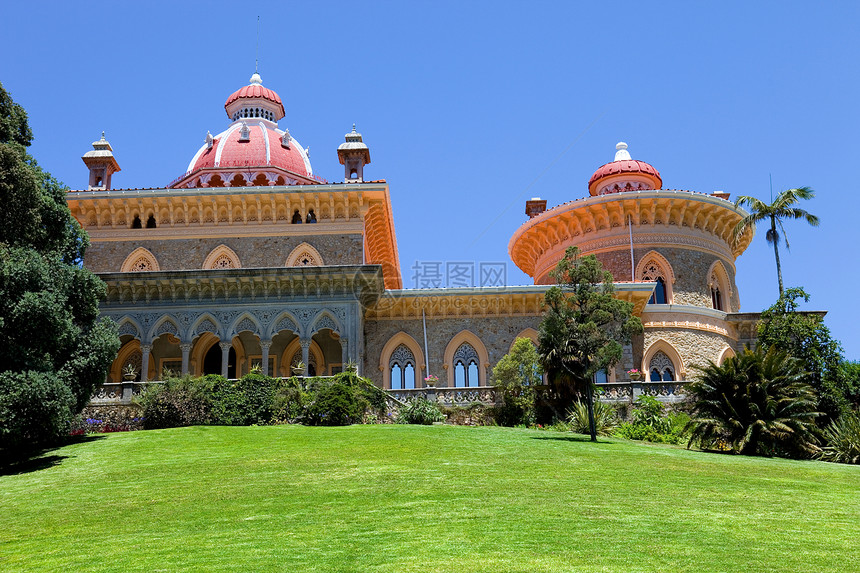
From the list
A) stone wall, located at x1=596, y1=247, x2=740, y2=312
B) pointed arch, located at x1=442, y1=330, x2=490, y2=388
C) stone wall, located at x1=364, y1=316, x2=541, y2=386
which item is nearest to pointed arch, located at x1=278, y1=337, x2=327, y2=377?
stone wall, located at x1=364, y1=316, x2=541, y2=386

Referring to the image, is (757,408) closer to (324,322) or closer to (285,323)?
(324,322)

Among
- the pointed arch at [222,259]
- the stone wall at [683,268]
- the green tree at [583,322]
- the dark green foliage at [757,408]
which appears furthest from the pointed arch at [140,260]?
the dark green foliage at [757,408]

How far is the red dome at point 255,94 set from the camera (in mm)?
46719

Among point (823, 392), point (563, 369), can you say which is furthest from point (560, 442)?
point (823, 392)

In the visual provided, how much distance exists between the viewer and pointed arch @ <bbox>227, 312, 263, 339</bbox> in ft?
95.0

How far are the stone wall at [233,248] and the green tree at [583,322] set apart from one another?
11108 mm

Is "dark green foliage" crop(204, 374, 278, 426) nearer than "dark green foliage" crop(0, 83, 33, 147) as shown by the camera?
No

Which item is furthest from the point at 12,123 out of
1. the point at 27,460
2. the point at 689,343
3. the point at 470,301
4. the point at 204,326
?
the point at 689,343

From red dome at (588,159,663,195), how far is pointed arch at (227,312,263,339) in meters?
17.6

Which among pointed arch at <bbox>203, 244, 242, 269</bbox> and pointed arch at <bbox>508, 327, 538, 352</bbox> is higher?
pointed arch at <bbox>203, 244, 242, 269</bbox>

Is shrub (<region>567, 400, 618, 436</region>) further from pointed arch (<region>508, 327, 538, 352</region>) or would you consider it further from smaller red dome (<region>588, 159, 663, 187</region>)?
smaller red dome (<region>588, 159, 663, 187</region>)

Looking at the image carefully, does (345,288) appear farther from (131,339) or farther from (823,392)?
(823,392)

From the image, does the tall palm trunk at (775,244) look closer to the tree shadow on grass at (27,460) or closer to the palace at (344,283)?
the palace at (344,283)

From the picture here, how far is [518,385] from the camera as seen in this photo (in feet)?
85.5
